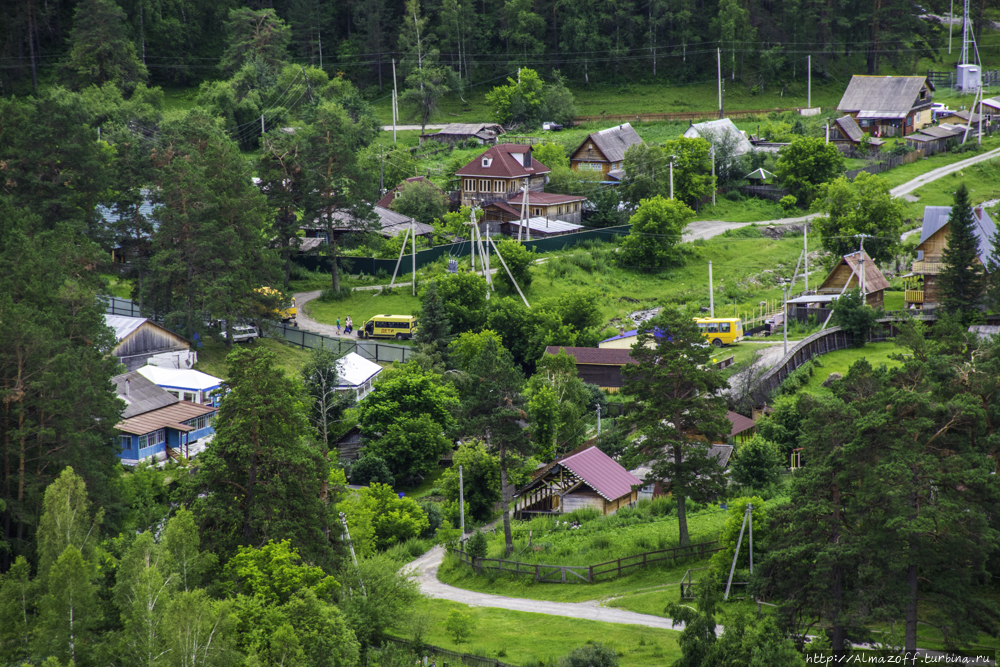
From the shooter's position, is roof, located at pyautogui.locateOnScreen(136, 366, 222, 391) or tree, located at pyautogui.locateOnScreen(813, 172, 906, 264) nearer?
roof, located at pyautogui.locateOnScreen(136, 366, 222, 391)

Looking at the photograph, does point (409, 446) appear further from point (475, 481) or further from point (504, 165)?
point (504, 165)

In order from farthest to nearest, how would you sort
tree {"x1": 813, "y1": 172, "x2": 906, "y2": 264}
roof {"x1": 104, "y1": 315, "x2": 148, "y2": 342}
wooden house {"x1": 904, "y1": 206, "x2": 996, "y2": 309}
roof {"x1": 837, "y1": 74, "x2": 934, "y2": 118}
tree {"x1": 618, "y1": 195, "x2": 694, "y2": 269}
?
roof {"x1": 837, "y1": 74, "x2": 934, "y2": 118}
tree {"x1": 618, "y1": 195, "x2": 694, "y2": 269}
tree {"x1": 813, "y1": 172, "x2": 906, "y2": 264}
wooden house {"x1": 904, "y1": 206, "x2": 996, "y2": 309}
roof {"x1": 104, "y1": 315, "x2": 148, "y2": 342}

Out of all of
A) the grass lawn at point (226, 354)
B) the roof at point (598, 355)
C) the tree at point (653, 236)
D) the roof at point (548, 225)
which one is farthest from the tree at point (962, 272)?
the grass lawn at point (226, 354)

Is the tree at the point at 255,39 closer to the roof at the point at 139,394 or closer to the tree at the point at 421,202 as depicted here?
the tree at the point at 421,202

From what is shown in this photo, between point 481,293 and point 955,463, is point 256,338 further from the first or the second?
point 955,463

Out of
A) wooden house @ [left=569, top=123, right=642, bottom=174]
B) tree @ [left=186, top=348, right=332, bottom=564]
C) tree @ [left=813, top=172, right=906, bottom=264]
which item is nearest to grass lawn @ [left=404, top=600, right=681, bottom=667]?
tree @ [left=186, top=348, right=332, bottom=564]

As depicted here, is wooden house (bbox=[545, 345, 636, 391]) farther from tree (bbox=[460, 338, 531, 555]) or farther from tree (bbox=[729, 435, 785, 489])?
tree (bbox=[729, 435, 785, 489])
